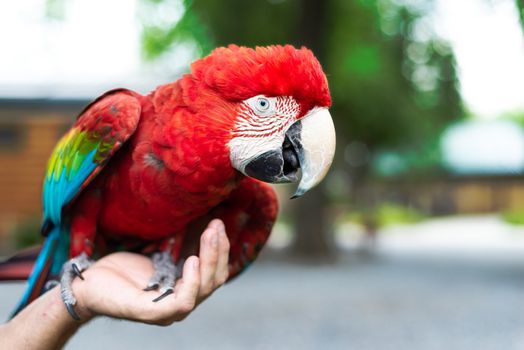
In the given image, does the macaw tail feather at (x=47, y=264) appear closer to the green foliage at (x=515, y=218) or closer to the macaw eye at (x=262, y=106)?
Answer: the macaw eye at (x=262, y=106)

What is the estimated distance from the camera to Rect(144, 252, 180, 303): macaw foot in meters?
1.44

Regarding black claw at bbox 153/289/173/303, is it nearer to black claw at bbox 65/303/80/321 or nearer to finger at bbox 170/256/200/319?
finger at bbox 170/256/200/319

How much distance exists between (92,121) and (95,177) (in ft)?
0.57

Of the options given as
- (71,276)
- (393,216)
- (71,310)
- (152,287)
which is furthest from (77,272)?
(393,216)

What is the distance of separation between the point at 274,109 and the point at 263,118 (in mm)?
38

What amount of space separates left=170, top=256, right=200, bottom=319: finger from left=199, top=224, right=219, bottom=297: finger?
0.02m

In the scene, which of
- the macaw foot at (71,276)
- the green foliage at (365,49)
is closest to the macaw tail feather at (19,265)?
the macaw foot at (71,276)

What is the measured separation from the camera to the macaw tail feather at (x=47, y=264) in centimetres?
192

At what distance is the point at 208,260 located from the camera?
1379 millimetres

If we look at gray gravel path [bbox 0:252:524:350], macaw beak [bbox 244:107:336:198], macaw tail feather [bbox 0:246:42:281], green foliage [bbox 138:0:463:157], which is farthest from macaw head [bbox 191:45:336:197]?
green foliage [bbox 138:0:463:157]

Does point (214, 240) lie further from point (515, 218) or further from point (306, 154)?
point (515, 218)

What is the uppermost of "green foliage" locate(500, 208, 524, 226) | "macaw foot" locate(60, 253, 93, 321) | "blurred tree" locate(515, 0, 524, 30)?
"blurred tree" locate(515, 0, 524, 30)

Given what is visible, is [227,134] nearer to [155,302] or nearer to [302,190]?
[302,190]

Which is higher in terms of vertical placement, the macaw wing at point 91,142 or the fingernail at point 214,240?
the macaw wing at point 91,142
